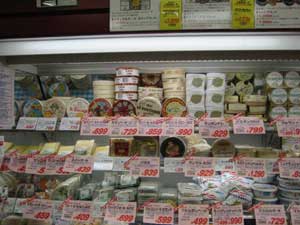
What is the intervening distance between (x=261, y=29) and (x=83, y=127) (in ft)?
3.27

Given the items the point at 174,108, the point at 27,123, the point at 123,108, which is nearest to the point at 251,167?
the point at 174,108

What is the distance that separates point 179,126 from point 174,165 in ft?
0.65

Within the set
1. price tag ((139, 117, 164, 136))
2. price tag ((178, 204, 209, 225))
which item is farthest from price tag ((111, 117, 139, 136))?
price tag ((178, 204, 209, 225))

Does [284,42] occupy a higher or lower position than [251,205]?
higher

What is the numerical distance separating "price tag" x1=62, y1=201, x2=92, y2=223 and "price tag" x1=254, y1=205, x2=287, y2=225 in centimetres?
85

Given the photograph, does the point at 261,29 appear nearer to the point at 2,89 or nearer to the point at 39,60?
the point at 39,60

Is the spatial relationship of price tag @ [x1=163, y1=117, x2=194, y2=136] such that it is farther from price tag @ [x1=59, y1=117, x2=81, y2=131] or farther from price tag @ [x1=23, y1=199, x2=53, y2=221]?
price tag @ [x1=23, y1=199, x2=53, y2=221]

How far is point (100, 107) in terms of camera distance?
1.63 metres

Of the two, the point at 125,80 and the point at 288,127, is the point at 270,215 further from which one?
the point at 125,80

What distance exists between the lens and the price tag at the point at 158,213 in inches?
57.9

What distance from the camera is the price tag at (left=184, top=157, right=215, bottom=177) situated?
145 cm

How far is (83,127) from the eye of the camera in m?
1.55

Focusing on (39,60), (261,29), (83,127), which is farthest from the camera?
(39,60)

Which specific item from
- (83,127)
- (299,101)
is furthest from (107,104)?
(299,101)
